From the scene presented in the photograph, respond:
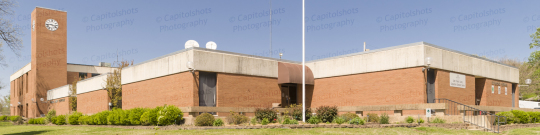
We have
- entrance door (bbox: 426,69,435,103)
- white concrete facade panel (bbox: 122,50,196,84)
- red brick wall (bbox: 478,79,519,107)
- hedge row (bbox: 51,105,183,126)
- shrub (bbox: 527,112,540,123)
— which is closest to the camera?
hedge row (bbox: 51,105,183,126)

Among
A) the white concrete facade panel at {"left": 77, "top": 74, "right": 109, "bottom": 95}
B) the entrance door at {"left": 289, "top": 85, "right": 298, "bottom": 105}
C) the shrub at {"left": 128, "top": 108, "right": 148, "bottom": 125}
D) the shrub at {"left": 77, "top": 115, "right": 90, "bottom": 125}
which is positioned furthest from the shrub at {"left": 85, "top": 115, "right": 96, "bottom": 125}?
the entrance door at {"left": 289, "top": 85, "right": 298, "bottom": 105}

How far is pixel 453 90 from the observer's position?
79.4 feet

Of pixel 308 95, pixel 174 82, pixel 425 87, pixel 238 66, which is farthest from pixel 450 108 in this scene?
pixel 174 82

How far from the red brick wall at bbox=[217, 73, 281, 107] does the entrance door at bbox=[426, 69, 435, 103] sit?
915cm

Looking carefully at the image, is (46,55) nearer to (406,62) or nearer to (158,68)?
(158,68)

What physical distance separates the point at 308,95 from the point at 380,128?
1100 cm

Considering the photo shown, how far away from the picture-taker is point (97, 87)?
117 ft

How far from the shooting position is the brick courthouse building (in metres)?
22.8

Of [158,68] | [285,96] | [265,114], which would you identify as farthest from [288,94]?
[158,68]

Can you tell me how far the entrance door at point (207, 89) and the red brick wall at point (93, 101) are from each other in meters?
14.2

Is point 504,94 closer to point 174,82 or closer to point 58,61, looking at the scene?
point 174,82

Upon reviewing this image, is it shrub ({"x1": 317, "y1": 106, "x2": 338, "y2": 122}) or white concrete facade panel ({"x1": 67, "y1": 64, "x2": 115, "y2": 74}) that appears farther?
white concrete facade panel ({"x1": 67, "y1": 64, "x2": 115, "y2": 74})

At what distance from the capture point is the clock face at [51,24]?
5118 centimetres

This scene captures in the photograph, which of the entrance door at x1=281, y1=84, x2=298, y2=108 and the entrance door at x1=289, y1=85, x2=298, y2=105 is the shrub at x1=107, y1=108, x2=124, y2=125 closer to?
the entrance door at x1=281, y1=84, x2=298, y2=108
